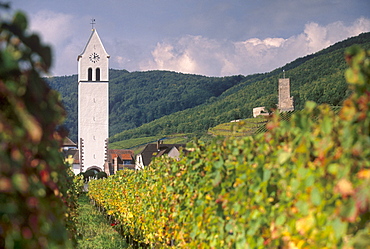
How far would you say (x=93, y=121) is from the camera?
58.9 metres

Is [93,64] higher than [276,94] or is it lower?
higher

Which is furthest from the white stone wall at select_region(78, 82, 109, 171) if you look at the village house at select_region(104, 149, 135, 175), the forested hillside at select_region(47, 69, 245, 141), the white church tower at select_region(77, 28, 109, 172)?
the forested hillside at select_region(47, 69, 245, 141)

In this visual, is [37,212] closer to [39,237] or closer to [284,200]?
[39,237]

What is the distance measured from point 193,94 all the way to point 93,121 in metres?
72.9

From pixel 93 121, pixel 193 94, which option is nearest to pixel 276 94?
pixel 93 121

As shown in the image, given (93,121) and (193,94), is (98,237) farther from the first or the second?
(193,94)

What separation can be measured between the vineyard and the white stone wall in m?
51.8

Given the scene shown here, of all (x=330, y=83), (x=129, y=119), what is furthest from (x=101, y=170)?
(x=129, y=119)

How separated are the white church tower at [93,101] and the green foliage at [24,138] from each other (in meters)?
55.9

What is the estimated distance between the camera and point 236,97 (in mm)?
100250

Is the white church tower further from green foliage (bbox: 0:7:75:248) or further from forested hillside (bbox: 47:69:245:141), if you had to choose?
forested hillside (bbox: 47:69:245:141)

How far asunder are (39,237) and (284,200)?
5.49 feet

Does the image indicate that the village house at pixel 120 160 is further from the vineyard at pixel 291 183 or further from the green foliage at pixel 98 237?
the vineyard at pixel 291 183

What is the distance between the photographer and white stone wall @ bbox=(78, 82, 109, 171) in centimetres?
5722
